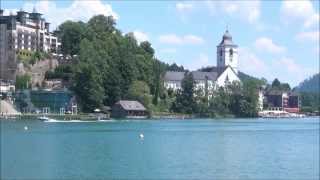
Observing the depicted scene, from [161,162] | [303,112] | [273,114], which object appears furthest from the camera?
[303,112]

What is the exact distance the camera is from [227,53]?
166 meters

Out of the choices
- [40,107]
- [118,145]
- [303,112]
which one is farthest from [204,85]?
[118,145]

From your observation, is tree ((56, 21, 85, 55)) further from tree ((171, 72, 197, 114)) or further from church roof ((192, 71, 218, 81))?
church roof ((192, 71, 218, 81))

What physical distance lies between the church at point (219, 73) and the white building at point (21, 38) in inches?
950

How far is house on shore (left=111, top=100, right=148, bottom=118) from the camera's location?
110m

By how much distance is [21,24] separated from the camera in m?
128

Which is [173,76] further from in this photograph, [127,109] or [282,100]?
[282,100]

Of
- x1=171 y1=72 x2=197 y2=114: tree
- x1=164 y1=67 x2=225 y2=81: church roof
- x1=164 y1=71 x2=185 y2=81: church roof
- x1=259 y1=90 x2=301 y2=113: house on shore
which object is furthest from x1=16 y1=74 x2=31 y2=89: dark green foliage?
x1=259 y1=90 x2=301 y2=113: house on shore

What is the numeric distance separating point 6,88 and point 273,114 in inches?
2905

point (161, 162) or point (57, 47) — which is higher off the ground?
point (57, 47)

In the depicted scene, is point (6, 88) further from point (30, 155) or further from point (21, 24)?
point (30, 155)

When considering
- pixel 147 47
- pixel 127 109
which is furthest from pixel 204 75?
pixel 127 109

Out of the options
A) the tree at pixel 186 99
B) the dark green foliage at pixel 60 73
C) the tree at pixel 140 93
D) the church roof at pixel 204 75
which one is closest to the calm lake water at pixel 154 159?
the tree at pixel 140 93

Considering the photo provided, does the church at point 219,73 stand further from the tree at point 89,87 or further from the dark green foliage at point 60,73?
the tree at point 89,87
